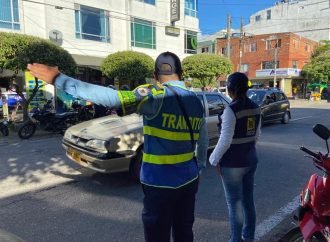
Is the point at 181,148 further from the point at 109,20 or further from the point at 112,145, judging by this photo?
the point at 109,20

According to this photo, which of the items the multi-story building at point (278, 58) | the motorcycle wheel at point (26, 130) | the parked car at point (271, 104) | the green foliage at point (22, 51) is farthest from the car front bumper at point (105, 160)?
the multi-story building at point (278, 58)

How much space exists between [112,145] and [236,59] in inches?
1926

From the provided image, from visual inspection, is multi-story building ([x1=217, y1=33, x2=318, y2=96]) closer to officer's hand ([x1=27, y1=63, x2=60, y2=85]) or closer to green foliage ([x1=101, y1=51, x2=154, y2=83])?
green foliage ([x1=101, y1=51, x2=154, y2=83])

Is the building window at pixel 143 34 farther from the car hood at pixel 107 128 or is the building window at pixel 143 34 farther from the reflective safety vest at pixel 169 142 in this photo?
the reflective safety vest at pixel 169 142

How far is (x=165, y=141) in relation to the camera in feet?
6.79

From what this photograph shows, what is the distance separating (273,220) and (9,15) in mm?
16848

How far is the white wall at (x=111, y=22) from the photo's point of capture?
17.2 meters

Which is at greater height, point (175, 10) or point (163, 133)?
point (175, 10)

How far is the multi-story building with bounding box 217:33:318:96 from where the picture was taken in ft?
141

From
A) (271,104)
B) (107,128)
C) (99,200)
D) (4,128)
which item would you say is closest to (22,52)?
(4,128)

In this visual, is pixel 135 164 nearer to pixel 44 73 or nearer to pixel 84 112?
pixel 44 73

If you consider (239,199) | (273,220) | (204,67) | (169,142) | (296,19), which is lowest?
(273,220)

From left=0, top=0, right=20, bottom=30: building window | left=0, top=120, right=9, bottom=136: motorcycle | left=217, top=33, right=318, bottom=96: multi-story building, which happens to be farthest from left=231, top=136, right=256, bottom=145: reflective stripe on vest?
left=217, top=33, right=318, bottom=96: multi-story building

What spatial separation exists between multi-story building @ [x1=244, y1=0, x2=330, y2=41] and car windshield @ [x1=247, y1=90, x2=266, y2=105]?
148ft
